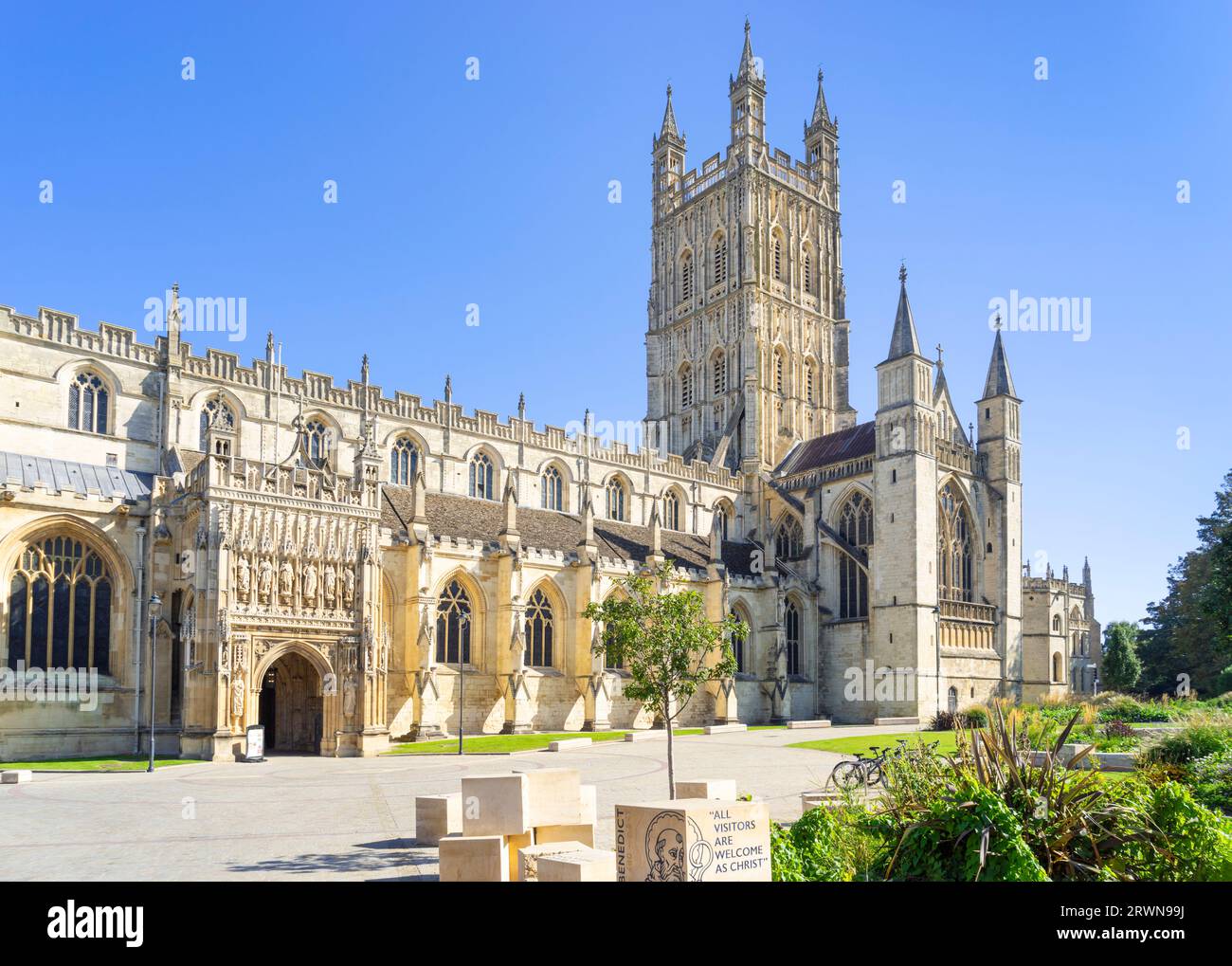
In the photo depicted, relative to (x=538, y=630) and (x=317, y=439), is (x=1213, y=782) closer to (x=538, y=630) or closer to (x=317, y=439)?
(x=538, y=630)

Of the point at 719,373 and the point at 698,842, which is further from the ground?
the point at 719,373

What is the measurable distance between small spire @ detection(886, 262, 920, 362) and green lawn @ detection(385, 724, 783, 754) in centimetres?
2410

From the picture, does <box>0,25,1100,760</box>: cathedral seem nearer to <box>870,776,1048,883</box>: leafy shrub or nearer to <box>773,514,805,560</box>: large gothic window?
<box>773,514,805,560</box>: large gothic window

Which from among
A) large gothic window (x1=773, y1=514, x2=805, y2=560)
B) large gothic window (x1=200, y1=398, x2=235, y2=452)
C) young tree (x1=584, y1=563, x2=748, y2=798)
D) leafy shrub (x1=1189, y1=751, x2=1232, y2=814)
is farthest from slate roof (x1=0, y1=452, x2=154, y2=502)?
large gothic window (x1=773, y1=514, x2=805, y2=560)

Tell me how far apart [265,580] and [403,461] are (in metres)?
14.2

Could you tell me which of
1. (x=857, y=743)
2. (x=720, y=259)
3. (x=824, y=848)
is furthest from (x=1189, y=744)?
(x=720, y=259)

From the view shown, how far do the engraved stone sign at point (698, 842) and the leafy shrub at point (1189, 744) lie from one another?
14.5m

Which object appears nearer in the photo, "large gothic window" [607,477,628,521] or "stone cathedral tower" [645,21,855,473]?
"large gothic window" [607,477,628,521]

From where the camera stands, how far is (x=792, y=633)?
51.7 metres

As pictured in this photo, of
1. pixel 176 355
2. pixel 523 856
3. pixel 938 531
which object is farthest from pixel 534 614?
pixel 523 856

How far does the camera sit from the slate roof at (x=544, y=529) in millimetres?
41031

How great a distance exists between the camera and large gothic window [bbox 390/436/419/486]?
44.7 meters

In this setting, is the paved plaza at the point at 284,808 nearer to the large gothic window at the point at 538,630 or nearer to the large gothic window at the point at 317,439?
the large gothic window at the point at 538,630
